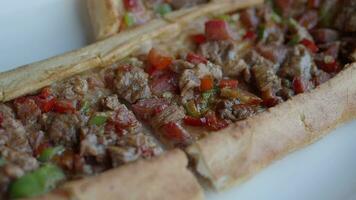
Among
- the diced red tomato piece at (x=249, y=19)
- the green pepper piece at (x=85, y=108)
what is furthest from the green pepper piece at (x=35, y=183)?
the diced red tomato piece at (x=249, y=19)

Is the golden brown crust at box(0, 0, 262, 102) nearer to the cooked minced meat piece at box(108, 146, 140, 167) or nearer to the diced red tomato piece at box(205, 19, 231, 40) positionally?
the diced red tomato piece at box(205, 19, 231, 40)

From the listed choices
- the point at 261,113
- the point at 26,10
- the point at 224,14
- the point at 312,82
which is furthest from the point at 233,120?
the point at 26,10

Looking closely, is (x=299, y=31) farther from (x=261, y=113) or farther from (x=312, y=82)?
(x=261, y=113)

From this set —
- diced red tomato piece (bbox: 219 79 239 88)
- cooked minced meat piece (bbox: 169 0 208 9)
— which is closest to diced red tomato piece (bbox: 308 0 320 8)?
cooked minced meat piece (bbox: 169 0 208 9)

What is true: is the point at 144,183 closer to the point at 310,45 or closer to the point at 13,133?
the point at 13,133

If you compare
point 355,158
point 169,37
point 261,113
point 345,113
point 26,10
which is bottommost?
point 355,158
